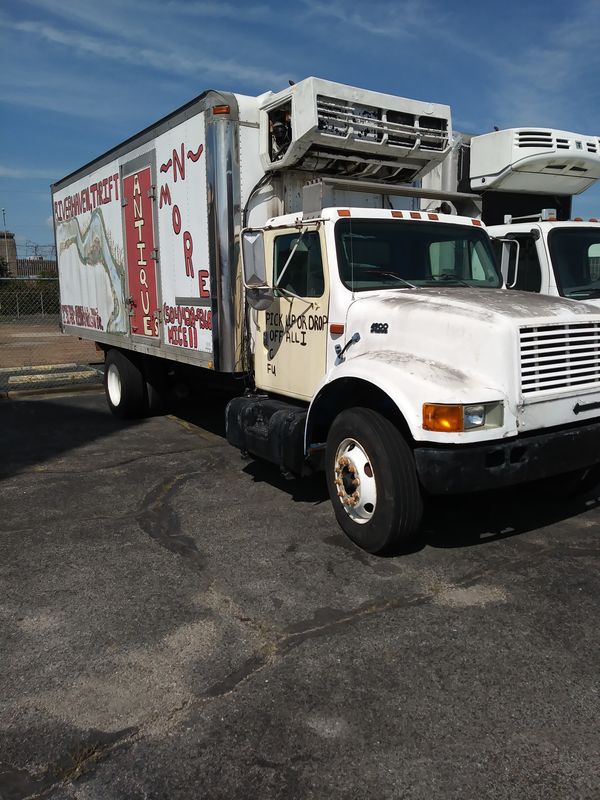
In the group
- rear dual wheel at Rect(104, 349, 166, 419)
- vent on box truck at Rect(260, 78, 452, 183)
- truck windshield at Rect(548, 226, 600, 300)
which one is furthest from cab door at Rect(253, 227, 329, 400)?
rear dual wheel at Rect(104, 349, 166, 419)

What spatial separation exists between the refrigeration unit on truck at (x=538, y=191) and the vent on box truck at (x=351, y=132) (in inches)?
43.5

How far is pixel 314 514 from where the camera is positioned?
5340mm

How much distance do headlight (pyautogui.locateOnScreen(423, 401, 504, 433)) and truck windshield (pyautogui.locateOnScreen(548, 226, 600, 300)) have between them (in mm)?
3394

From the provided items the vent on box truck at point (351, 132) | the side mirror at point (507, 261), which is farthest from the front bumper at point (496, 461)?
the vent on box truck at point (351, 132)

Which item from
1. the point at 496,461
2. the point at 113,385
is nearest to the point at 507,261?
the point at 496,461

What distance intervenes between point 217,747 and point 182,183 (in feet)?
16.8

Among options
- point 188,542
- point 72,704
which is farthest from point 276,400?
point 72,704

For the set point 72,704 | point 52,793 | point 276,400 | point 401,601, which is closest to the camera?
point 52,793

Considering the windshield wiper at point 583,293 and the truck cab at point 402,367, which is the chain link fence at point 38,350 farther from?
the windshield wiper at point 583,293

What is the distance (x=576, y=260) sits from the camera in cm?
694

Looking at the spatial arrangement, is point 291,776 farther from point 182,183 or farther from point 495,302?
point 182,183

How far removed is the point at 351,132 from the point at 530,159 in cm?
280

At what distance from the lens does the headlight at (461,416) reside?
149 inches

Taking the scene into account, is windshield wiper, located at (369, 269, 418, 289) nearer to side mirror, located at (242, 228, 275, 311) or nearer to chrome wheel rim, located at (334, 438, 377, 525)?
side mirror, located at (242, 228, 275, 311)
